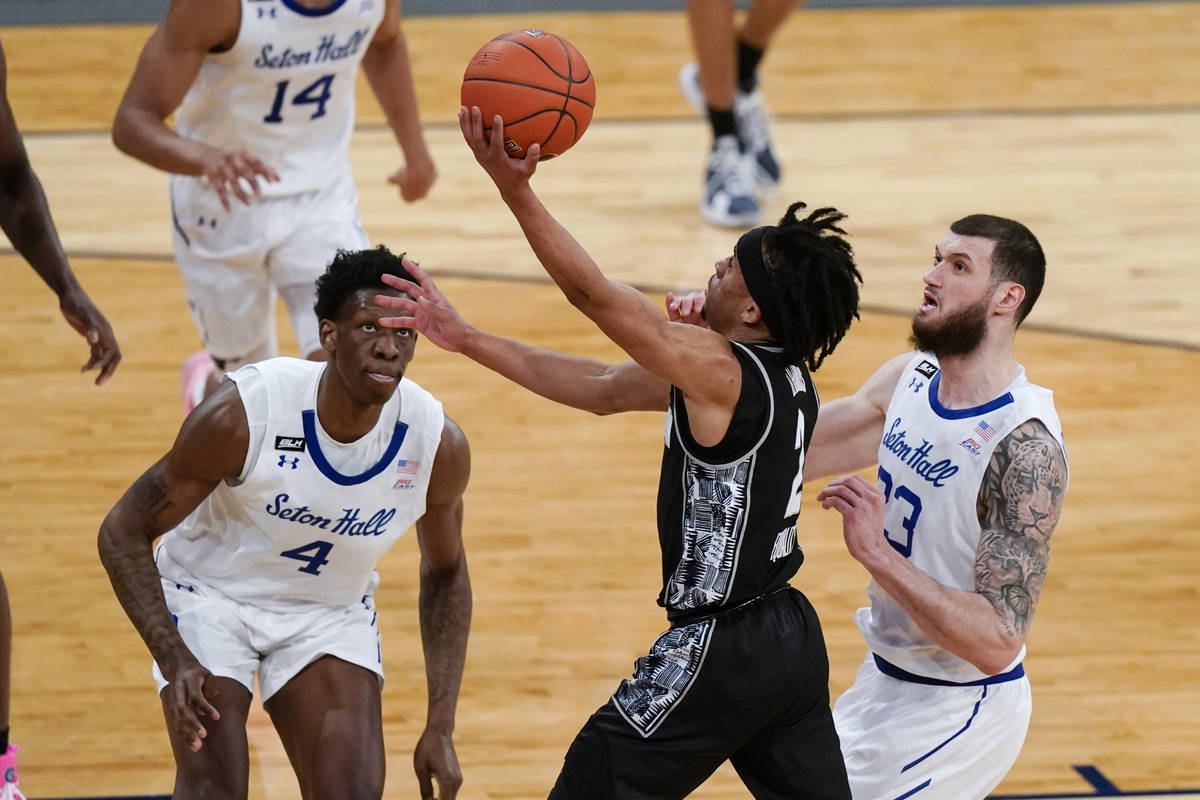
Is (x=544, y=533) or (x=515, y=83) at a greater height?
(x=515, y=83)

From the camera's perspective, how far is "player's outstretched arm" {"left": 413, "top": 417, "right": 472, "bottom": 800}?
13.4 feet

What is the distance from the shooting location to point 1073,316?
27.4ft

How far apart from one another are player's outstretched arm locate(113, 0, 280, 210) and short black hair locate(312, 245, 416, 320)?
1154 millimetres

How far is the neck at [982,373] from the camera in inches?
157

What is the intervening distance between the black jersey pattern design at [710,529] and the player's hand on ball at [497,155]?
2.32ft

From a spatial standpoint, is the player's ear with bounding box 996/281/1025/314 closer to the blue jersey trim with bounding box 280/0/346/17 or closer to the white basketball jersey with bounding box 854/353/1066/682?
the white basketball jersey with bounding box 854/353/1066/682

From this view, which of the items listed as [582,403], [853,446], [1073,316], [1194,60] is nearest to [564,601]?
[853,446]

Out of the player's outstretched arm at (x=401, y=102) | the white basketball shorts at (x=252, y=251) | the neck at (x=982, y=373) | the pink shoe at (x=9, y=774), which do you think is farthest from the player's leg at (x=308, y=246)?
the neck at (x=982, y=373)

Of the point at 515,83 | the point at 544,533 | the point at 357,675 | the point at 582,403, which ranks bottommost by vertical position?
the point at 544,533

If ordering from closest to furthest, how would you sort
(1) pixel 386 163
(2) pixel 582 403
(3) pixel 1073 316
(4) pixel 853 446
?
(2) pixel 582 403
(4) pixel 853 446
(3) pixel 1073 316
(1) pixel 386 163

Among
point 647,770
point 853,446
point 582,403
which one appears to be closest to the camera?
point 647,770

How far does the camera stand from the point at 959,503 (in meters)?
3.90

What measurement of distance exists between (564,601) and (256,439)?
1979 millimetres

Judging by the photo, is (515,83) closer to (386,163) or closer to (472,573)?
(472,573)
